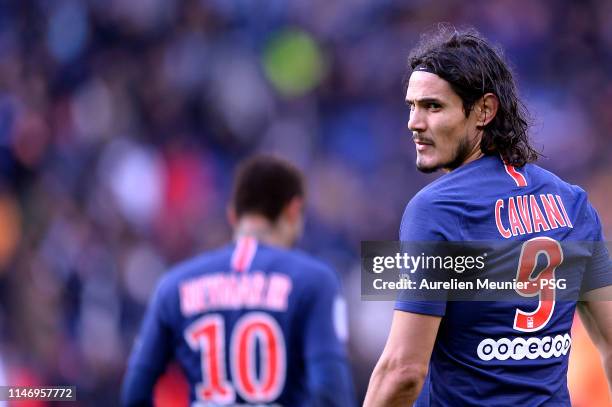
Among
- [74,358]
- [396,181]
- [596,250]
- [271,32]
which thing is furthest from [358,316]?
[596,250]

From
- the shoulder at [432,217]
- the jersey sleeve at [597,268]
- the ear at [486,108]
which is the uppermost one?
the ear at [486,108]

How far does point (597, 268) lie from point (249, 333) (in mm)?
1573

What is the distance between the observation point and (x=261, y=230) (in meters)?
4.73

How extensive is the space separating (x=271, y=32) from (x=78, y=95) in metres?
2.20

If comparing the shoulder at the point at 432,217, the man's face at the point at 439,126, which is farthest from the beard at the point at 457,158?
the shoulder at the point at 432,217

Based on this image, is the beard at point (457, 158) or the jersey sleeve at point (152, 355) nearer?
the beard at point (457, 158)

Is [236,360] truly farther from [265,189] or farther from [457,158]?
[457,158]

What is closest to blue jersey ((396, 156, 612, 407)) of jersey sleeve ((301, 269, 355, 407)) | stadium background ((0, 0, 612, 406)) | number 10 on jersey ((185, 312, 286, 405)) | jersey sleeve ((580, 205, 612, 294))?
jersey sleeve ((580, 205, 612, 294))

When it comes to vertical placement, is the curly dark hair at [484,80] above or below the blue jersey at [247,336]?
above

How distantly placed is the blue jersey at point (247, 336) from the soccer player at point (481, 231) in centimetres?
126

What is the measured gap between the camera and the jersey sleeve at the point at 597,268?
3350 mm

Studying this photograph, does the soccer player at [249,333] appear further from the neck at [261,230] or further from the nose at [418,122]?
the nose at [418,122]

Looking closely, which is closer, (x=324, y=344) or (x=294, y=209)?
(x=324, y=344)

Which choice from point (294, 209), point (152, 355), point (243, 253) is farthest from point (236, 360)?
point (294, 209)
